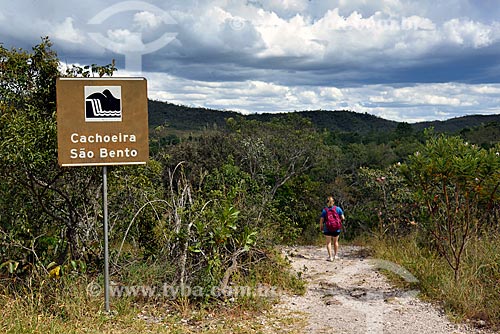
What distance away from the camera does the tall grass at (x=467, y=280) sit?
6344mm

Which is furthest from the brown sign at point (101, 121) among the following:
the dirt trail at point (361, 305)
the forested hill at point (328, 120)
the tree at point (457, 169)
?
the forested hill at point (328, 120)

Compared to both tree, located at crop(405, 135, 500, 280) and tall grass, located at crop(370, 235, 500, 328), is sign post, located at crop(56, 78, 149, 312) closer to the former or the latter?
tree, located at crop(405, 135, 500, 280)

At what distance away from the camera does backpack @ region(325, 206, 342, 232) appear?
9.97m

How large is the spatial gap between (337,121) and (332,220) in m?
32.7

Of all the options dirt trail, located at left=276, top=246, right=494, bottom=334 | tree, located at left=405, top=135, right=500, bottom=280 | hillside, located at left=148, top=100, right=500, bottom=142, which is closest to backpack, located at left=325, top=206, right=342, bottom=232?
dirt trail, located at left=276, top=246, right=494, bottom=334

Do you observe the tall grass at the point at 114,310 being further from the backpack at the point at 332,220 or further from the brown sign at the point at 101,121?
the backpack at the point at 332,220

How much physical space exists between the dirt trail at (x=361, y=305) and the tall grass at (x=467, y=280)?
20 centimetres

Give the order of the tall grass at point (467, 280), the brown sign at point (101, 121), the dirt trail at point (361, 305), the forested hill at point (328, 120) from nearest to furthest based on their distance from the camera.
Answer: the brown sign at point (101, 121) → the dirt trail at point (361, 305) → the tall grass at point (467, 280) → the forested hill at point (328, 120)

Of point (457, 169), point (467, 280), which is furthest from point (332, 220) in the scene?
point (457, 169)

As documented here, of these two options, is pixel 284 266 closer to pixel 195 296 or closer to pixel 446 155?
pixel 195 296

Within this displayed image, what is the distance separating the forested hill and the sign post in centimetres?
1615

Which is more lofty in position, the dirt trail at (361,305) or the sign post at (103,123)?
the sign post at (103,123)

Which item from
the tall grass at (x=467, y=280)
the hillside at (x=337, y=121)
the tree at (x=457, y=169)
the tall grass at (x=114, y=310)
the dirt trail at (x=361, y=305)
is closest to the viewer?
the tall grass at (x=114, y=310)

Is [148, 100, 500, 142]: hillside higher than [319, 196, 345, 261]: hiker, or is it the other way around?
[148, 100, 500, 142]: hillside
